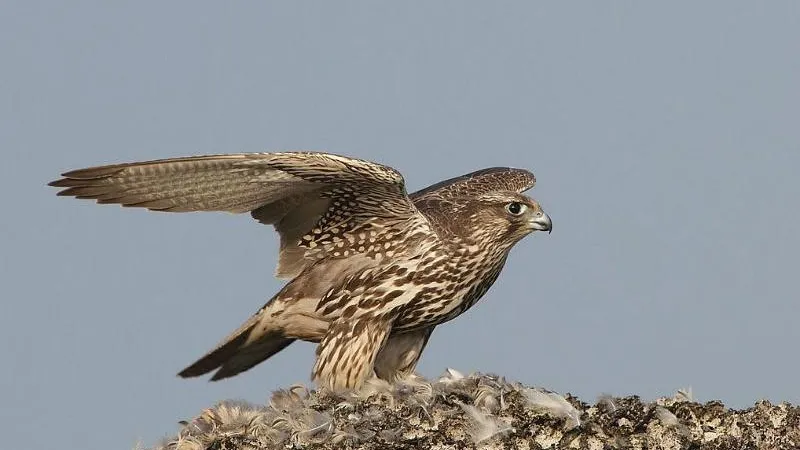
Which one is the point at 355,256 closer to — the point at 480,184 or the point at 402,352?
the point at 402,352

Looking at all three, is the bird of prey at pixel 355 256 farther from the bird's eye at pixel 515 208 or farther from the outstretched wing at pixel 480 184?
the outstretched wing at pixel 480 184

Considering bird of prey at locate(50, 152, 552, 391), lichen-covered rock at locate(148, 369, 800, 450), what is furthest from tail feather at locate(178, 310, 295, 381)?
lichen-covered rock at locate(148, 369, 800, 450)

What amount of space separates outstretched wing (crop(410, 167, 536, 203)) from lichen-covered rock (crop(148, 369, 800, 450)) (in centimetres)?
297

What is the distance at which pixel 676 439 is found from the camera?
21.8ft

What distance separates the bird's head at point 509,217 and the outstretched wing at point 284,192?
54 cm

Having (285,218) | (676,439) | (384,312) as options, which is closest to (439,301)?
(384,312)

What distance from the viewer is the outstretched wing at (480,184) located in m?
10.1

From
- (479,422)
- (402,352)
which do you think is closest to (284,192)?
(402,352)

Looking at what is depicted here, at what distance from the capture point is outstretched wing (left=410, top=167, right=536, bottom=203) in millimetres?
10062

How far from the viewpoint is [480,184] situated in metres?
10.3

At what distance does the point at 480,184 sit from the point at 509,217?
3.43 feet

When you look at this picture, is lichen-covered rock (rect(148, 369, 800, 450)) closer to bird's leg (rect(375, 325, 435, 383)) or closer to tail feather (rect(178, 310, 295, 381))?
bird's leg (rect(375, 325, 435, 383))

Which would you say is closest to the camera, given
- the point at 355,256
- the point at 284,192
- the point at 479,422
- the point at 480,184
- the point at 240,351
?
the point at 479,422

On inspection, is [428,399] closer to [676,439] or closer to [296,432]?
[296,432]
